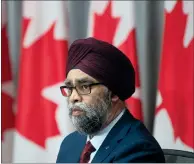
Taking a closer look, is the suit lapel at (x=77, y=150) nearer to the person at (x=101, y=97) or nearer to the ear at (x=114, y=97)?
the person at (x=101, y=97)

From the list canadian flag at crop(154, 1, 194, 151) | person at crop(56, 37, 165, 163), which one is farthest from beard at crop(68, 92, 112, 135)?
canadian flag at crop(154, 1, 194, 151)

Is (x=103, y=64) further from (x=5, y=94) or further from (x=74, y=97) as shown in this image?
(x=5, y=94)

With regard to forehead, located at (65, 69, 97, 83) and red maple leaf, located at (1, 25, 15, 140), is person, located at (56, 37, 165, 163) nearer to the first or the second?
forehead, located at (65, 69, 97, 83)

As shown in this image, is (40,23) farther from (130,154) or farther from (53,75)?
(130,154)

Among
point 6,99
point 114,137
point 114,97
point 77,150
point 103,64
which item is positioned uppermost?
point 103,64

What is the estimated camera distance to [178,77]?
6.56 feet

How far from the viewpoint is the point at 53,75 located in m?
2.13

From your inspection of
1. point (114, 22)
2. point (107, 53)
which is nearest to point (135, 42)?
point (114, 22)

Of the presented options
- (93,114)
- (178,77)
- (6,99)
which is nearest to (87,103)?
(93,114)

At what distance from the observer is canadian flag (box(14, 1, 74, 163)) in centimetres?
211

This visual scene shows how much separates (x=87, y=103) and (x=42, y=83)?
0.92m

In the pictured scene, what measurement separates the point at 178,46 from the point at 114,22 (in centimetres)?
37

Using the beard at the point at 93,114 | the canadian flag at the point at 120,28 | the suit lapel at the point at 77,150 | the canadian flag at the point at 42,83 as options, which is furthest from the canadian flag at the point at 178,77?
the beard at the point at 93,114

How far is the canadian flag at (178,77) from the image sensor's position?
197 cm
